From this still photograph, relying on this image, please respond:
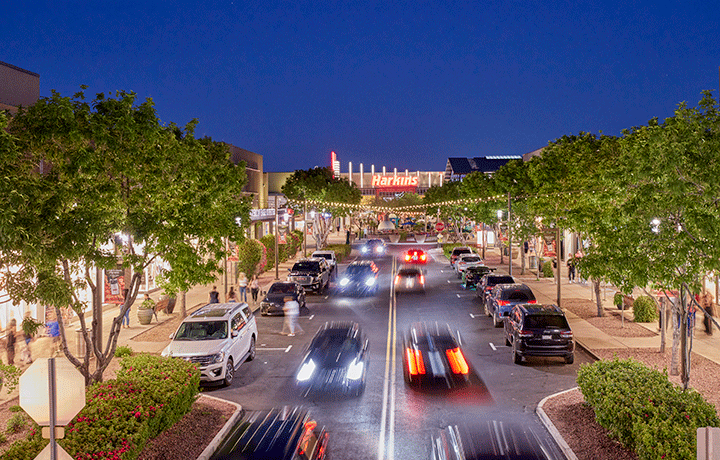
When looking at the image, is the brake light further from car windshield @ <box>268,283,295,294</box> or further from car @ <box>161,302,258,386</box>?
car windshield @ <box>268,283,295,294</box>

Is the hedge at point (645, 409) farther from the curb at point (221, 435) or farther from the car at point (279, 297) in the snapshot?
the car at point (279, 297)

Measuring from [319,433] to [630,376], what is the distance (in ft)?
21.6

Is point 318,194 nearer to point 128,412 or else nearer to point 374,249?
point 374,249

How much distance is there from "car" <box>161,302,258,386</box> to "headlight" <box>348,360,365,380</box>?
134 inches

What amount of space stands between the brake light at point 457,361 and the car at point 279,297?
32.8ft

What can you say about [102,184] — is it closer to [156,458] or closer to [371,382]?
[156,458]

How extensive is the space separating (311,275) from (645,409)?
24.9 metres

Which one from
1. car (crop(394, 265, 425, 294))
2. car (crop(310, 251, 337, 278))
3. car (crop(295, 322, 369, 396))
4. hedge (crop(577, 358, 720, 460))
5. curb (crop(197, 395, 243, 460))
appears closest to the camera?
hedge (crop(577, 358, 720, 460))

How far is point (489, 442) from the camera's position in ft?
37.5

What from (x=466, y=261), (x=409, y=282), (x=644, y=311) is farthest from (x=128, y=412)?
(x=466, y=261)

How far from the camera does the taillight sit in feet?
55.0

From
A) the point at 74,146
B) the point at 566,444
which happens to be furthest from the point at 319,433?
the point at 74,146

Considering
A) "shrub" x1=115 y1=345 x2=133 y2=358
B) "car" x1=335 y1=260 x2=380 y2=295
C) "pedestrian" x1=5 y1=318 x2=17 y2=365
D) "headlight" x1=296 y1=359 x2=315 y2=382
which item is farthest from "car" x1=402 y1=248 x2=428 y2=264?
"pedestrian" x1=5 y1=318 x2=17 y2=365

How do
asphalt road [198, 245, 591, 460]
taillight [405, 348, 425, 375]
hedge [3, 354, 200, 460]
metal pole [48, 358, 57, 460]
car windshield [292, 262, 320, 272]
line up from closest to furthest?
metal pole [48, 358, 57, 460] < hedge [3, 354, 200, 460] < asphalt road [198, 245, 591, 460] < taillight [405, 348, 425, 375] < car windshield [292, 262, 320, 272]
